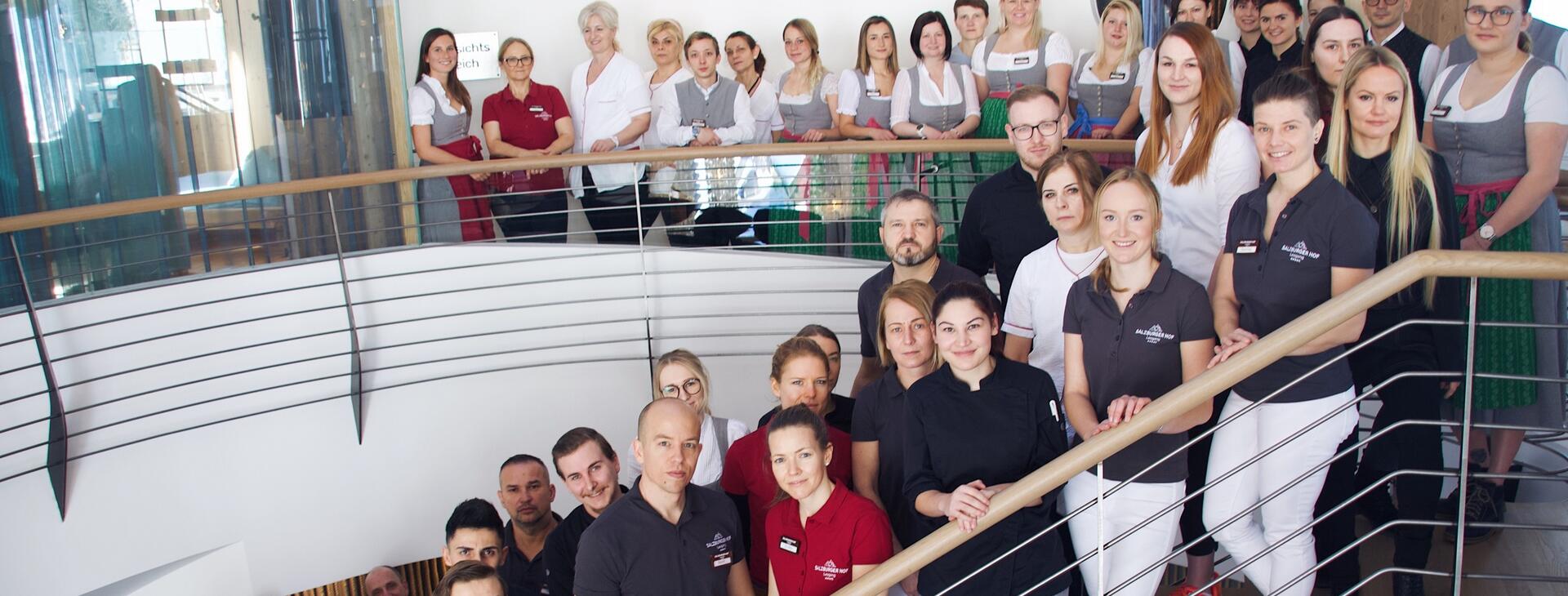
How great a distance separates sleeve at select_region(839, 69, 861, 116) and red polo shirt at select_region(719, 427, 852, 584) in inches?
98.5

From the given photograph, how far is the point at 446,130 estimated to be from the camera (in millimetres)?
5688

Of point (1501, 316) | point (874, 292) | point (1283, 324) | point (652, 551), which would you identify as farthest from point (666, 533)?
point (1501, 316)

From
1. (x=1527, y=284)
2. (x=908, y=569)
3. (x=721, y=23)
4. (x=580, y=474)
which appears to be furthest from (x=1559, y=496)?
(x=721, y=23)

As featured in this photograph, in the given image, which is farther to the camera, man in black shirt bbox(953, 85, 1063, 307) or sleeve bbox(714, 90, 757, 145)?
sleeve bbox(714, 90, 757, 145)

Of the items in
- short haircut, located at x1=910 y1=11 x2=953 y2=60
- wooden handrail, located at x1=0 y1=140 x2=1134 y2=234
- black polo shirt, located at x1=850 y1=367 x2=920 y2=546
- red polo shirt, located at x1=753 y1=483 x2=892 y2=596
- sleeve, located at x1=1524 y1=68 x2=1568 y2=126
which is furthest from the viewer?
short haircut, located at x1=910 y1=11 x2=953 y2=60

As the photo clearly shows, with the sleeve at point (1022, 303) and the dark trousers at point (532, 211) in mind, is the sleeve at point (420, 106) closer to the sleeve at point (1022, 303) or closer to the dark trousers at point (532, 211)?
the dark trousers at point (532, 211)

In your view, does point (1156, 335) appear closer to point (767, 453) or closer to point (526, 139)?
point (767, 453)

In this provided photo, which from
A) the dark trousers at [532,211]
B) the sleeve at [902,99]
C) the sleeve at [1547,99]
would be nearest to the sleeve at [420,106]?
the dark trousers at [532,211]

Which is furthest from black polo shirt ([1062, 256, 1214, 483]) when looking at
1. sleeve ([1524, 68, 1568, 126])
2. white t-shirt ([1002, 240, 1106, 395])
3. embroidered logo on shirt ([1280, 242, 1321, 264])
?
sleeve ([1524, 68, 1568, 126])

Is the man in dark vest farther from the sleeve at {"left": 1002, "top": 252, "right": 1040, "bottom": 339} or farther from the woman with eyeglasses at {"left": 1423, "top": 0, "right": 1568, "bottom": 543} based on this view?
the sleeve at {"left": 1002, "top": 252, "right": 1040, "bottom": 339}

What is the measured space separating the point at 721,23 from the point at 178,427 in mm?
3512

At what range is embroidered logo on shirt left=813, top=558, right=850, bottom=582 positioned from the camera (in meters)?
2.82

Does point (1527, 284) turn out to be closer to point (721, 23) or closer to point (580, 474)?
point (580, 474)

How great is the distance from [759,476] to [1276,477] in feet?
4.29
